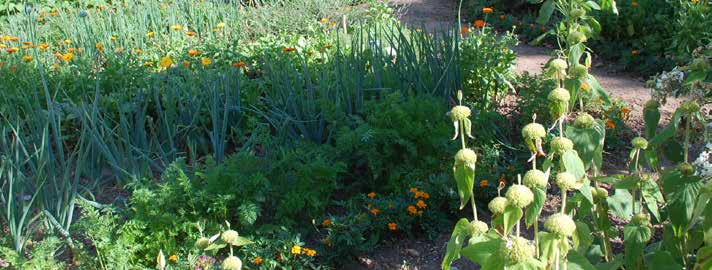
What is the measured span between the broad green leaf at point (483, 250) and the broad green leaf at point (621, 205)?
29.7 inches

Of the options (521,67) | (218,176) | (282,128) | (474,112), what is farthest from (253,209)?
(521,67)

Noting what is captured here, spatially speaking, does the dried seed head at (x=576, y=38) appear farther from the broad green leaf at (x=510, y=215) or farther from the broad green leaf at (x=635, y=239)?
the broad green leaf at (x=510, y=215)

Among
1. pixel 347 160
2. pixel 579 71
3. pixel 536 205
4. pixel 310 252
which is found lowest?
pixel 310 252

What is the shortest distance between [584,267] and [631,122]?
8.52 feet

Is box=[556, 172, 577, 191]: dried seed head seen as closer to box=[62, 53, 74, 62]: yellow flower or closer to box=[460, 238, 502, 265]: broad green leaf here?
box=[460, 238, 502, 265]: broad green leaf

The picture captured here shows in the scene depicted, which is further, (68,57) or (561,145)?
(68,57)

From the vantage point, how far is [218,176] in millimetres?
2730

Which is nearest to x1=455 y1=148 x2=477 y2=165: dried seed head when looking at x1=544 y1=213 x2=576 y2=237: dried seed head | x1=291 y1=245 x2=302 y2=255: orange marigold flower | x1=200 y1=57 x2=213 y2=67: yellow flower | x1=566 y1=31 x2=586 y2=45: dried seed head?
x1=544 y1=213 x2=576 y2=237: dried seed head

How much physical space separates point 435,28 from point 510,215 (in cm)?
281

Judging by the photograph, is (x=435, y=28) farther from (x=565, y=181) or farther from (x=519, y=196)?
(x=519, y=196)

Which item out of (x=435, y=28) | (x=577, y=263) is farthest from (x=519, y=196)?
(x=435, y=28)

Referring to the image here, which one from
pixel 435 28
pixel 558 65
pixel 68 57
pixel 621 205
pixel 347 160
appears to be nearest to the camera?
pixel 558 65

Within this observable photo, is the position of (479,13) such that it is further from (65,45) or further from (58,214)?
(58,214)

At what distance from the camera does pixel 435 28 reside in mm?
4020
